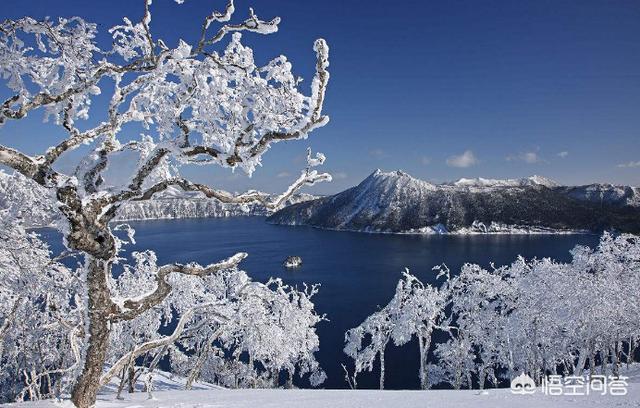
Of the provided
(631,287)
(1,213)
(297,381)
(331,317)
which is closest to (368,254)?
(331,317)

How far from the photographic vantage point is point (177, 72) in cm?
562

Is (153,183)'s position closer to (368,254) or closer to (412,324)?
(412,324)

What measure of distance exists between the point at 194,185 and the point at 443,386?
155 feet

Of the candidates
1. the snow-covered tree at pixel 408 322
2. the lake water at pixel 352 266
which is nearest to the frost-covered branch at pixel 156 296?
the snow-covered tree at pixel 408 322

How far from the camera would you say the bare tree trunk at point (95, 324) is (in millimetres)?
6340

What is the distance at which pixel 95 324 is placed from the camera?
6.44 m

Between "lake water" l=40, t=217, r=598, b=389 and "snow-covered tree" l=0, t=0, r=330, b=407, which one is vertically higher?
"snow-covered tree" l=0, t=0, r=330, b=407

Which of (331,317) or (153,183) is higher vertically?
(153,183)

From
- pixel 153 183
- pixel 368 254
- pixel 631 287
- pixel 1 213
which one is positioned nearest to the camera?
pixel 153 183

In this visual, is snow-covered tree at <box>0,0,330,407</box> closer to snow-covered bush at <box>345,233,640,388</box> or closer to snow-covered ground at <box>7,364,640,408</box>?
snow-covered ground at <box>7,364,640,408</box>

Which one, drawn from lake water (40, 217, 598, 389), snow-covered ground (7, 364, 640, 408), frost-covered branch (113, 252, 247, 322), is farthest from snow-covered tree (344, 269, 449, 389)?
frost-covered branch (113, 252, 247, 322)

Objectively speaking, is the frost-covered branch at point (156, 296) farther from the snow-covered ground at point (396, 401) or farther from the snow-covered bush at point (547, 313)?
the snow-covered bush at point (547, 313)

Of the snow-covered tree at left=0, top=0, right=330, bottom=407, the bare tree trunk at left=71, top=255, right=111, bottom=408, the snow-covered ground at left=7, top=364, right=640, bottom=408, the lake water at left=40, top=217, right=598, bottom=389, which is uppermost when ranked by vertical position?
the snow-covered tree at left=0, top=0, right=330, bottom=407

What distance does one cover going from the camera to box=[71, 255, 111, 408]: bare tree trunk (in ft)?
20.8
